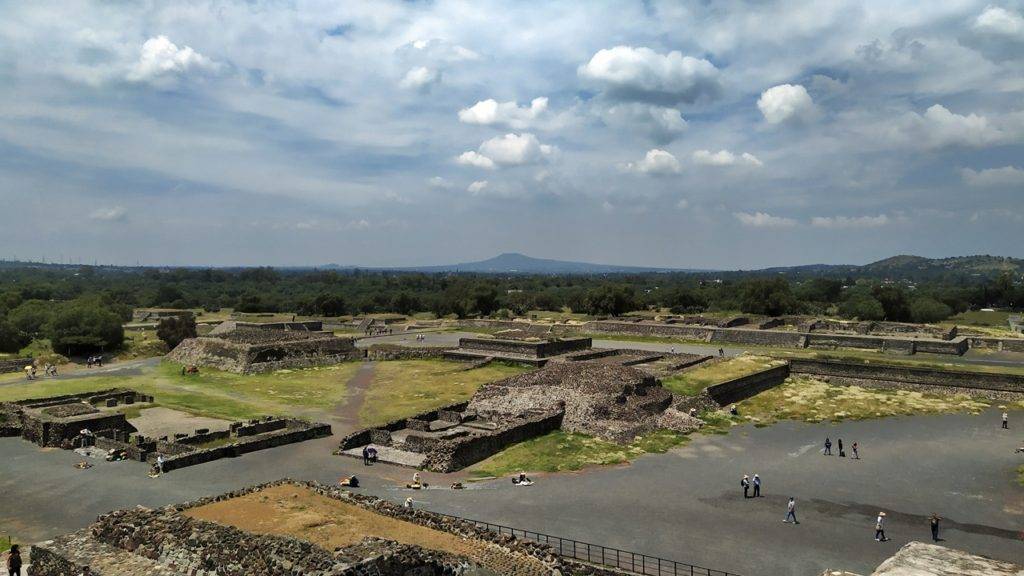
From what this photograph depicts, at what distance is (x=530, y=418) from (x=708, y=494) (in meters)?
10.1

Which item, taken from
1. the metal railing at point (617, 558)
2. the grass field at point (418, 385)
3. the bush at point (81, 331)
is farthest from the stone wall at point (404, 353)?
the metal railing at point (617, 558)

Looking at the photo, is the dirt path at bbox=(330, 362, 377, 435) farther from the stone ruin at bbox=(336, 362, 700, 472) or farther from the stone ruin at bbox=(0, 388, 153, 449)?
the stone ruin at bbox=(0, 388, 153, 449)

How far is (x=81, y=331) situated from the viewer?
54.9 meters

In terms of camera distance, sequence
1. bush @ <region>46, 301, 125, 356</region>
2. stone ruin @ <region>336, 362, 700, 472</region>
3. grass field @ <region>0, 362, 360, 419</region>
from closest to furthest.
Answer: stone ruin @ <region>336, 362, 700, 472</region> → grass field @ <region>0, 362, 360, 419</region> → bush @ <region>46, 301, 125, 356</region>

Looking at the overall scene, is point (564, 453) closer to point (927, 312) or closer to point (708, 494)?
point (708, 494)

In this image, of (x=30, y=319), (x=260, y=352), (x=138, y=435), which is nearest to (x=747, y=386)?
(x=138, y=435)

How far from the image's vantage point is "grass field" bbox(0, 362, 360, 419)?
34.8 meters

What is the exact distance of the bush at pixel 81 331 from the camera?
5438 cm

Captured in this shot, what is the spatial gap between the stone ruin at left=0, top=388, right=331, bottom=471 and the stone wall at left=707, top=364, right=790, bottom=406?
21137mm

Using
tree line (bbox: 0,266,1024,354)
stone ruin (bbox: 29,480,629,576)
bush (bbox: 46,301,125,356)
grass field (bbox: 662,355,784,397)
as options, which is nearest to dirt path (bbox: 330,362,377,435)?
stone ruin (bbox: 29,480,629,576)

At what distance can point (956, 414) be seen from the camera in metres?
33.9

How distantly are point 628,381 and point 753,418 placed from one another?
7.01m

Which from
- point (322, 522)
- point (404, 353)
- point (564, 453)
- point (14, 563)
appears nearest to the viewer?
Answer: point (14, 563)

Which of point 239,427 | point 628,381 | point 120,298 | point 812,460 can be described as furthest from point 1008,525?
point 120,298
